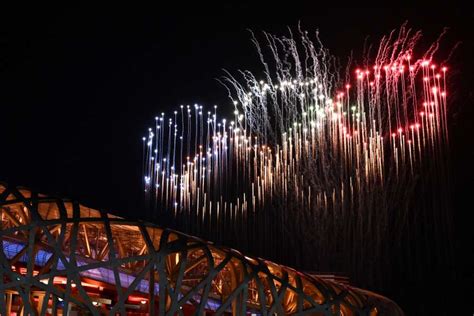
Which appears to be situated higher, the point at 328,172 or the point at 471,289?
the point at 328,172

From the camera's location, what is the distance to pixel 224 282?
27.9 metres

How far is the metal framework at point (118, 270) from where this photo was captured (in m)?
19.8

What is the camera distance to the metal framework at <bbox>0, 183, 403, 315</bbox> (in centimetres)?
1980

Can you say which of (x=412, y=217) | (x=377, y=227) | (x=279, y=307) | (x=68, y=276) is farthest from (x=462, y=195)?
(x=68, y=276)

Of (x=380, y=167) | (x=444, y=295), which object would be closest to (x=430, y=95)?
(x=380, y=167)

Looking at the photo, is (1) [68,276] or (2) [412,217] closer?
(1) [68,276]

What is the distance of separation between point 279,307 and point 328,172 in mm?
17680

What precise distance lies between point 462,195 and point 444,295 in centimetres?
780

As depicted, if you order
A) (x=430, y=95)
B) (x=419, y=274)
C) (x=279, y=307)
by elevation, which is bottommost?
(x=279, y=307)

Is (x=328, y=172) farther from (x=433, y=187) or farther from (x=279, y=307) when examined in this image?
(x=279, y=307)

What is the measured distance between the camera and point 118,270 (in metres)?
26.7

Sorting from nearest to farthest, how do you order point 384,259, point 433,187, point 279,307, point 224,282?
point 279,307, point 224,282, point 433,187, point 384,259

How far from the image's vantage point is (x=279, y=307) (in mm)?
23672

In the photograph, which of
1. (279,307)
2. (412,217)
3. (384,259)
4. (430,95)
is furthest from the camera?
(412,217)
